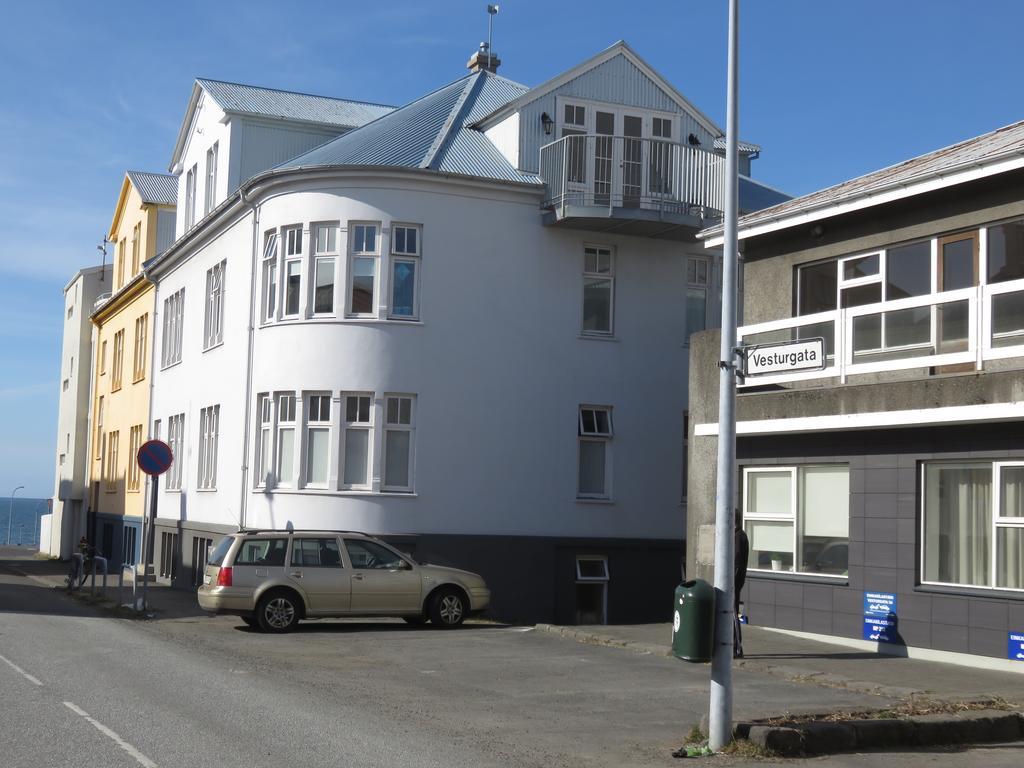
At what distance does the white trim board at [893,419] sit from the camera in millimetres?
14078

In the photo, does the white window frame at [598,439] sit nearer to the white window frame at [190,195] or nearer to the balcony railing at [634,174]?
the balcony railing at [634,174]

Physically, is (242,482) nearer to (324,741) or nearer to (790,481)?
(790,481)

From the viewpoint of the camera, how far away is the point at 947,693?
40.4 ft

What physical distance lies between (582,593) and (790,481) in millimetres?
7832

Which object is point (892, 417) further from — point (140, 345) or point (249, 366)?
point (140, 345)

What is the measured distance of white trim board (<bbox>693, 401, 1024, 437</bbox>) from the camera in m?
14.1

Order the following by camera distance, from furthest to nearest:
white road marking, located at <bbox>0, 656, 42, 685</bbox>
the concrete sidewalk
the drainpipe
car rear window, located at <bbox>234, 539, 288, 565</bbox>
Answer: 1. the drainpipe
2. car rear window, located at <bbox>234, 539, 288, 565</bbox>
3. white road marking, located at <bbox>0, 656, 42, 685</bbox>
4. the concrete sidewalk

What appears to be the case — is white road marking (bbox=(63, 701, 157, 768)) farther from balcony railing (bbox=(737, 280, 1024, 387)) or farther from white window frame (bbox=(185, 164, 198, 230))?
white window frame (bbox=(185, 164, 198, 230))

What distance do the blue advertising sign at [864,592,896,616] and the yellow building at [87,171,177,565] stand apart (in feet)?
79.3

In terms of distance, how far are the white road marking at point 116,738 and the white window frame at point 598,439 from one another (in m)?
14.5

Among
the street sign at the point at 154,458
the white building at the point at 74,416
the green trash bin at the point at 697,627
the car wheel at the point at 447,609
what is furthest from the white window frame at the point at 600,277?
the white building at the point at 74,416

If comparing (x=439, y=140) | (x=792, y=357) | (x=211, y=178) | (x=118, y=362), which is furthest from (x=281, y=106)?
(x=792, y=357)

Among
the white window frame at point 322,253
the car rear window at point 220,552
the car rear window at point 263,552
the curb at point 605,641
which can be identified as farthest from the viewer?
the white window frame at point 322,253

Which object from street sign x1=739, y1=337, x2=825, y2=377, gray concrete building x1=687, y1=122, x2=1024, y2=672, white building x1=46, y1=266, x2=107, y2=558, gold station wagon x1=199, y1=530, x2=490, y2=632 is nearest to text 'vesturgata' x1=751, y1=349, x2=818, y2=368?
street sign x1=739, y1=337, x2=825, y2=377
